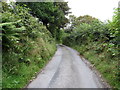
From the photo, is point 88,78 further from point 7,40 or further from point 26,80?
point 7,40

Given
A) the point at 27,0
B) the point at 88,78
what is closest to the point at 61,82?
the point at 88,78

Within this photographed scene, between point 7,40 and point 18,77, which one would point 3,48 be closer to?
point 7,40

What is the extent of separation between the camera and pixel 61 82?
521 centimetres

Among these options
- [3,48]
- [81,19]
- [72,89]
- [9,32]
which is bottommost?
[72,89]

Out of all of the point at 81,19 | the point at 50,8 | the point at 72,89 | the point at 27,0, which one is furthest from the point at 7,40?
the point at 81,19

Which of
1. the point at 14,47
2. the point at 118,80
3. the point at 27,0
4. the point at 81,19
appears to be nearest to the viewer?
the point at 118,80

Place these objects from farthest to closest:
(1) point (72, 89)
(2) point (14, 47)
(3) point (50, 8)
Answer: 1. (3) point (50, 8)
2. (2) point (14, 47)
3. (1) point (72, 89)

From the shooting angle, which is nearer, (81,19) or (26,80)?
(26,80)

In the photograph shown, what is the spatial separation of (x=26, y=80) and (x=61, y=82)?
5.55 ft

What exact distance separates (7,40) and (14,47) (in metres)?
0.78

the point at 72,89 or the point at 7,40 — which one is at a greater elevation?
the point at 7,40

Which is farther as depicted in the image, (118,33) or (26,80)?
(26,80)

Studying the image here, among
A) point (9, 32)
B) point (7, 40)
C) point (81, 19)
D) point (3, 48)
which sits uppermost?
point (81, 19)

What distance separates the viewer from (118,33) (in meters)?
4.86
